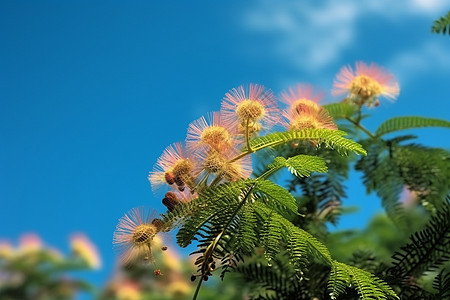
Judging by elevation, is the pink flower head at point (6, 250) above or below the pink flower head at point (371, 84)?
above

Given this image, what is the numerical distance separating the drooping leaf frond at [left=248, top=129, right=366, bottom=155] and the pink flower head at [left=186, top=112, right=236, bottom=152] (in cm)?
7

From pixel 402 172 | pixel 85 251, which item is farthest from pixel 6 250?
pixel 402 172

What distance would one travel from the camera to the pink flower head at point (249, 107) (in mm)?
1097

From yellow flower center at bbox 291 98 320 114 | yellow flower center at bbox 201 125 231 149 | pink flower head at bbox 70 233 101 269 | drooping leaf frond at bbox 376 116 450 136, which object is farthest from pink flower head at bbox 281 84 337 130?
pink flower head at bbox 70 233 101 269

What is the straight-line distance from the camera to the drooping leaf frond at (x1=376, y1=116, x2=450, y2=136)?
71.4 inches

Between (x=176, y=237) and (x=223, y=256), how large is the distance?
11 centimetres

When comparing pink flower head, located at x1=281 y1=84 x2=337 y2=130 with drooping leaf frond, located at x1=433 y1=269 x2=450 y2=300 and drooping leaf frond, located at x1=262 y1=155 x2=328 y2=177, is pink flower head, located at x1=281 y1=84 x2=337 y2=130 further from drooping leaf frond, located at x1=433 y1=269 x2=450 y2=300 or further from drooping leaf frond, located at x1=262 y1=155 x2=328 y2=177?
drooping leaf frond, located at x1=433 y1=269 x2=450 y2=300

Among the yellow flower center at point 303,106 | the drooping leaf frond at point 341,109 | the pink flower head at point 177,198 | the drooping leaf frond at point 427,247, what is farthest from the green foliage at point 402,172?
the pink flower head at point 177,198

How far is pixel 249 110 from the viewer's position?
1092 millimetres

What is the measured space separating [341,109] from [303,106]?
0.51 m

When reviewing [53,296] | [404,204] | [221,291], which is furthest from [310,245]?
[53,296]

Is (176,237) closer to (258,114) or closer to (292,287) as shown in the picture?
(258,114)

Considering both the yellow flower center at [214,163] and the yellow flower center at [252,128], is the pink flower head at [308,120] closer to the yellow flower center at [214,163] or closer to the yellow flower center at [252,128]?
the yellow flower center at [252,128]

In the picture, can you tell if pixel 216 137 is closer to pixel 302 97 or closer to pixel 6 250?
pixel 302 97
